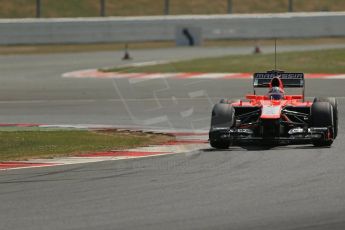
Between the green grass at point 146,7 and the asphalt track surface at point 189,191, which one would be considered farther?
the green grass at point 146,7

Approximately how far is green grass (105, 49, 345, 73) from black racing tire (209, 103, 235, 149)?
16.6m

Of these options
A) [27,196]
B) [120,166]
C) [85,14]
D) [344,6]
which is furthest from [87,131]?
[344,6]

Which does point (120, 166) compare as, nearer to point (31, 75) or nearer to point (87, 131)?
point (87, 131)

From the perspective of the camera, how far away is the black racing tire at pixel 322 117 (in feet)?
53.0

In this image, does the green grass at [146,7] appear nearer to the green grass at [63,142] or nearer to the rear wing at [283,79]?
the green grass at [63,142]

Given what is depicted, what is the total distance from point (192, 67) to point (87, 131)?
16202 millimetres

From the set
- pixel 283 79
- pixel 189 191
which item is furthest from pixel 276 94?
pixel 189 191

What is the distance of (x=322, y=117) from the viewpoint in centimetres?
1620

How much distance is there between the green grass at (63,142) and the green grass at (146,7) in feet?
113

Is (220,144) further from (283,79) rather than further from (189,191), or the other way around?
(189,191)

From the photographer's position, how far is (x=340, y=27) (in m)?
46.6

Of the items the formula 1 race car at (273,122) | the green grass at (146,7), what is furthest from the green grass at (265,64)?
the green grass at (146,7)

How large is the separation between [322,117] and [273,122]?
744 millimetres

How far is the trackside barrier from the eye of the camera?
145 ft
